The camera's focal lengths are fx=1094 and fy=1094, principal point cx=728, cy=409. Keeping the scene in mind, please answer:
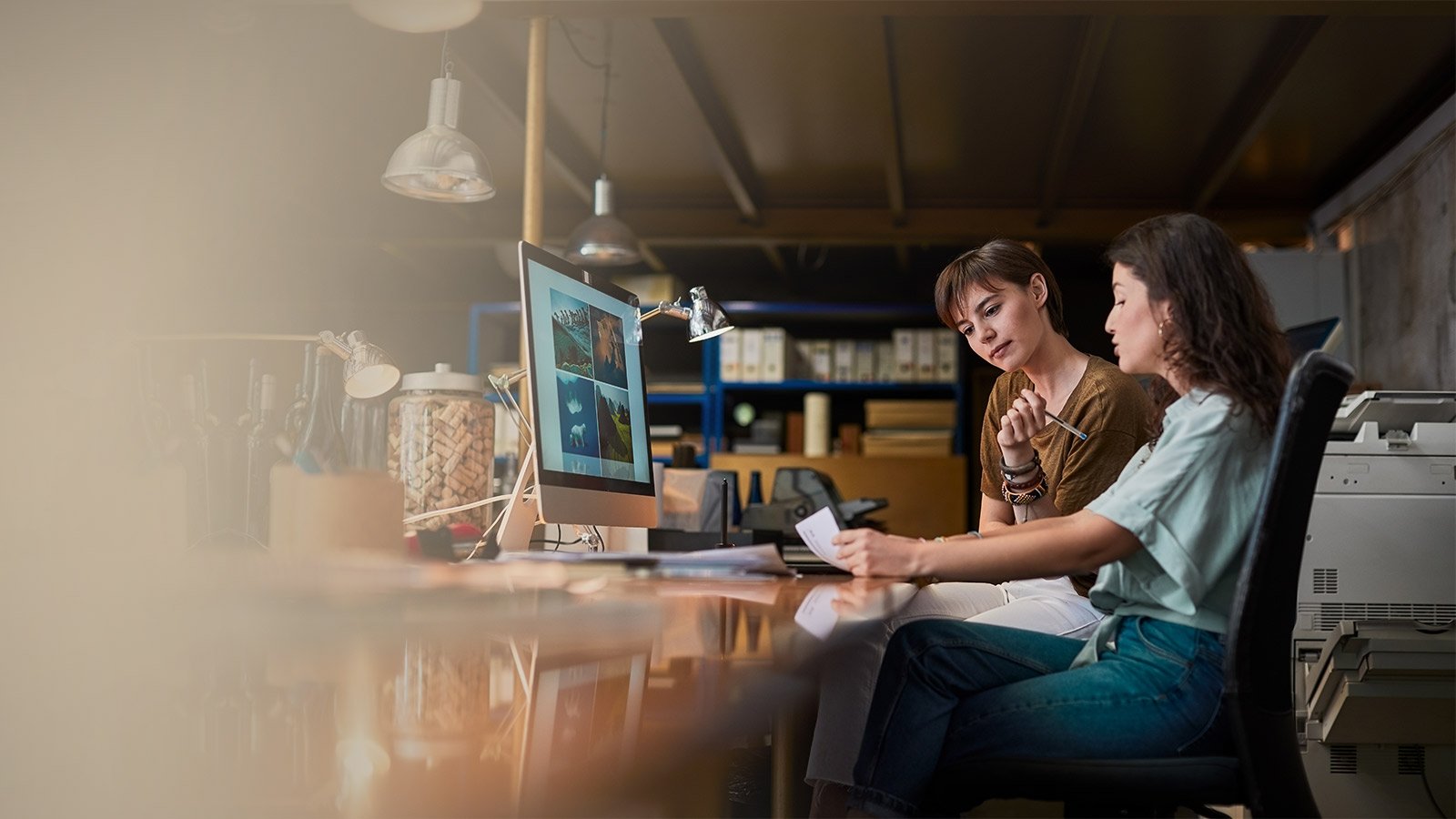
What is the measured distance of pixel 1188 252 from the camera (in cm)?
133

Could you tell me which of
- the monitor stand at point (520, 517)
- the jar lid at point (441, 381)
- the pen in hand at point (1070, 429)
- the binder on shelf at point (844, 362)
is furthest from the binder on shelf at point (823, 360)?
the jar lid at point (441, 381)

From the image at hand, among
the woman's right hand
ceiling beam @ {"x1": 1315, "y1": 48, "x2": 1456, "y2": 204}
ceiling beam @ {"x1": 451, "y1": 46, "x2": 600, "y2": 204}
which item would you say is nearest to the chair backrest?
the woman's right hand

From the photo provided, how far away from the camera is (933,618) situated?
1.41 metres

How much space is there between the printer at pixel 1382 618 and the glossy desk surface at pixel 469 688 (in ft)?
6.86

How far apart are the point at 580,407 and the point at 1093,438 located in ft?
3.02

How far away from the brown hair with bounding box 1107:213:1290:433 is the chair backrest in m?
0.11

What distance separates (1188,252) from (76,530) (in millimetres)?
1390

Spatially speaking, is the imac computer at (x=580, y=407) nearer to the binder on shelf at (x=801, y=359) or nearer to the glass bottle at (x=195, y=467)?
the glass bottle at (x=195, y=467)

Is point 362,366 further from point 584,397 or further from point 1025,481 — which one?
point 1025,481

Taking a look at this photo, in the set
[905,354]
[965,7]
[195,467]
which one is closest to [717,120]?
[905,354]

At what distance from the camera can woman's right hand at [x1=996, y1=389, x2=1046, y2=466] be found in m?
1.86

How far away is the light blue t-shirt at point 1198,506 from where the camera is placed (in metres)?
1.19

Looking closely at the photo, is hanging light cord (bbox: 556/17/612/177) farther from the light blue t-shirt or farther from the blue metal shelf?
the light blue t-shirt

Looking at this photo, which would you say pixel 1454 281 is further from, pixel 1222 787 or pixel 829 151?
pixel 1222 787
